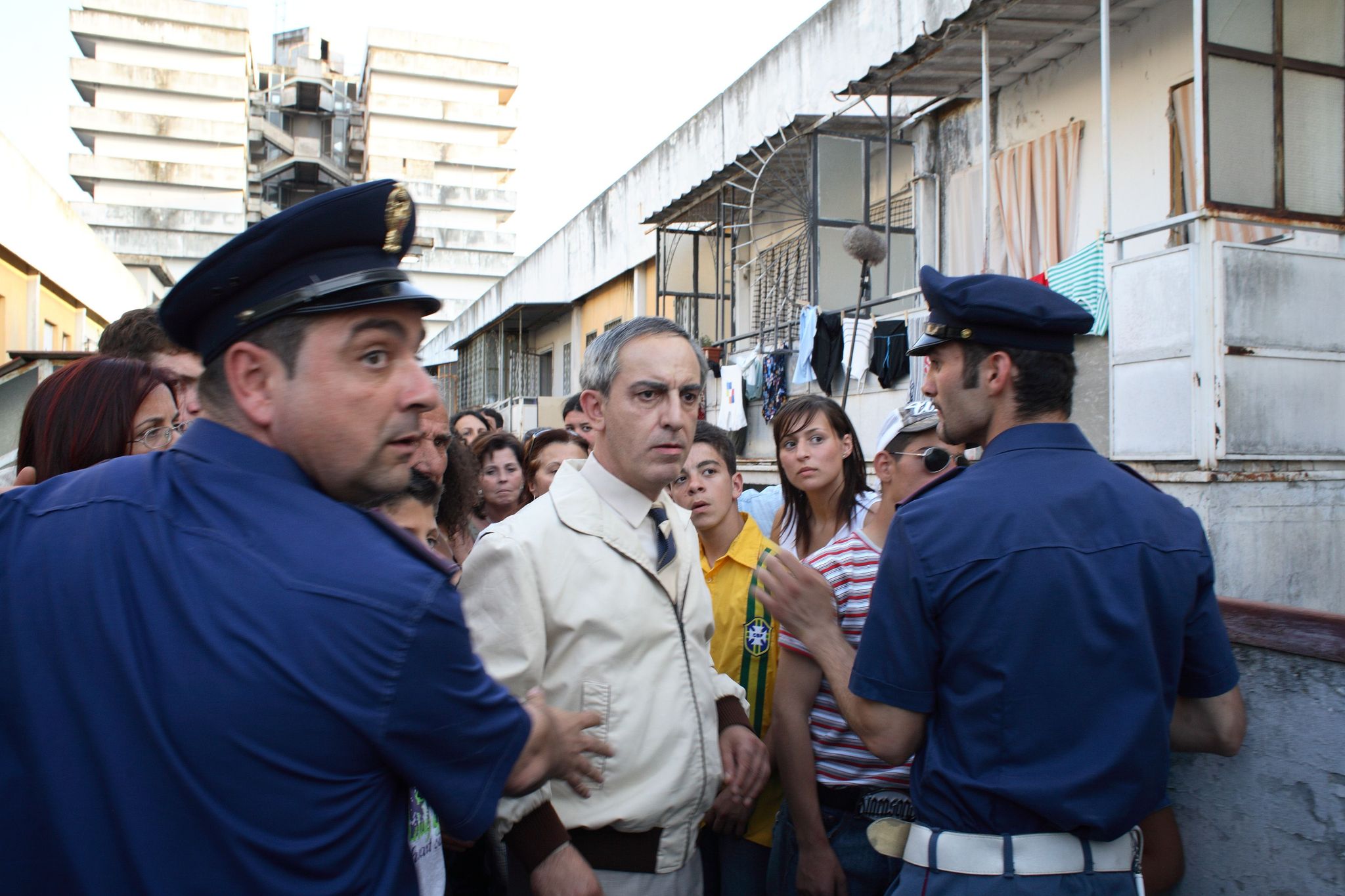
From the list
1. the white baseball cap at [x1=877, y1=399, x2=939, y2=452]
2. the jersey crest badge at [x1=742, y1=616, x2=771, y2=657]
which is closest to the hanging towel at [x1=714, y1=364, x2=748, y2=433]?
the white baseball cap at [x1=877, y1=399, x2=939, y2=452]

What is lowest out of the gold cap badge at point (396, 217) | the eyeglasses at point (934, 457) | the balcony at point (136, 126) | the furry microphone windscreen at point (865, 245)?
the eyeglasses at point (934, 457)

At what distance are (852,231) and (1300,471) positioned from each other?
13.9 ft

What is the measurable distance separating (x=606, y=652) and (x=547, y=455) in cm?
257

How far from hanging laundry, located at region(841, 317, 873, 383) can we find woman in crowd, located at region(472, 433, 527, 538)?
14.7 feet

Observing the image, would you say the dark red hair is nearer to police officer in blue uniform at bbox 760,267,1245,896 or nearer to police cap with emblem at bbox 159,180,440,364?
police cap with emblem at bbox 159,180,440,364

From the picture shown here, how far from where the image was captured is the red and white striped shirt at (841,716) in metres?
2.31

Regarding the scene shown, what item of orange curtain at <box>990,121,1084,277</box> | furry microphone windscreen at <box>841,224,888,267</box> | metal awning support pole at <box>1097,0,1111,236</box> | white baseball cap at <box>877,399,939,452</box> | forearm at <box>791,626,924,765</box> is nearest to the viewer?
forearm at <box>791,626,924,765</box>

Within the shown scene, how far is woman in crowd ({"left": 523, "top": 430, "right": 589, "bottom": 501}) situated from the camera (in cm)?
445

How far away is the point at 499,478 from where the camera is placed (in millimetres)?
4840

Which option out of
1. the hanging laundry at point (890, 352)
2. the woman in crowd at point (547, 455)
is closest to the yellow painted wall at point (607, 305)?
the hanging laundry at point (890, 352)

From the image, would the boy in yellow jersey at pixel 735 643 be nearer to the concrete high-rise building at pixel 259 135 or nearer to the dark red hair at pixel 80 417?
the dark red hair at pixel 80 417

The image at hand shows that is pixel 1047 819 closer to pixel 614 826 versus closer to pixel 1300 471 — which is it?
pixel 614 826

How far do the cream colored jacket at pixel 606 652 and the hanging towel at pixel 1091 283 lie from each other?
17.0ft

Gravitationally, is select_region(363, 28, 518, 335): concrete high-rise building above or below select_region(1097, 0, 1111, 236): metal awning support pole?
above
